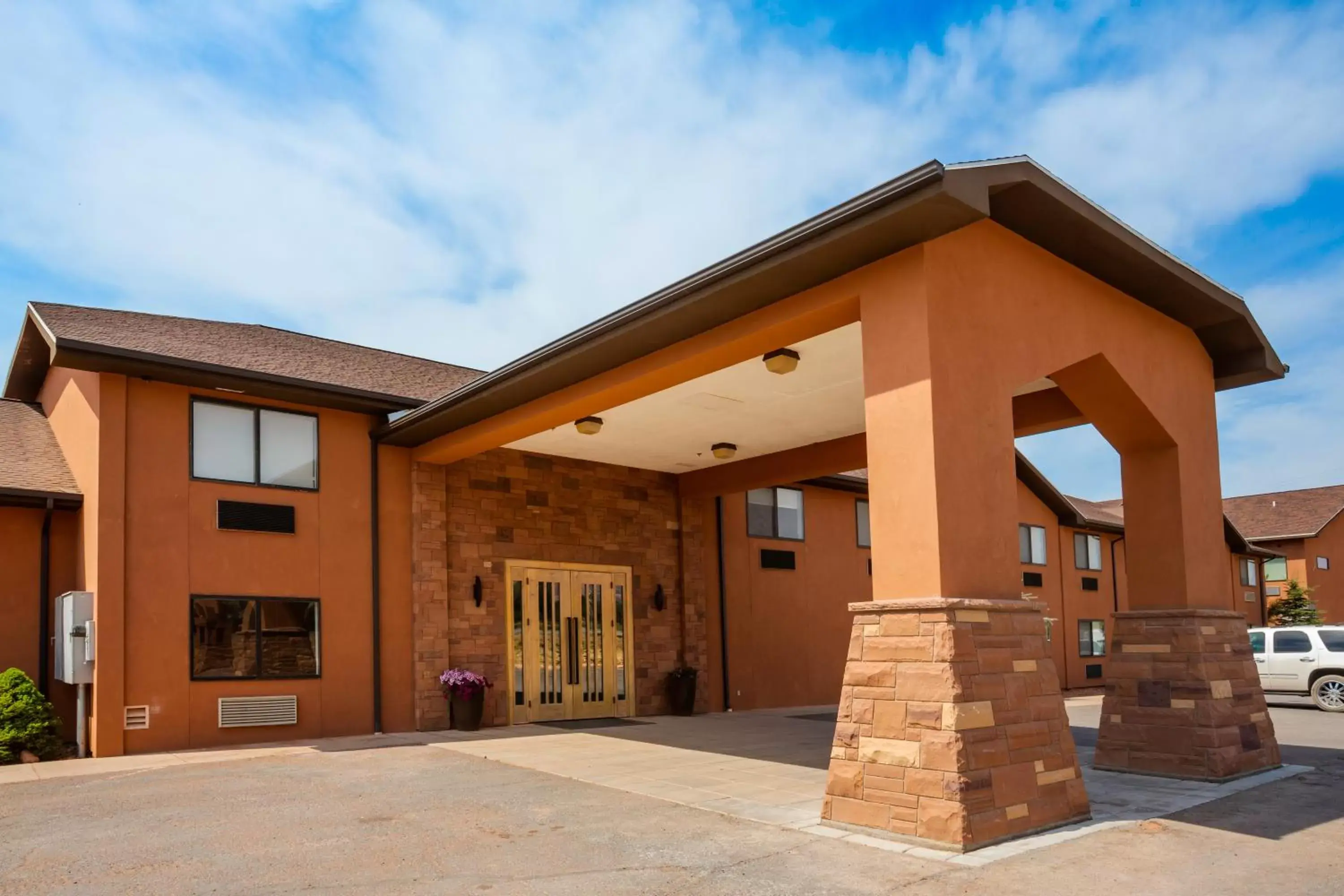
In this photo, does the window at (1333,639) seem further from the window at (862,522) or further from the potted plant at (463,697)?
the potted plant at (463,697)

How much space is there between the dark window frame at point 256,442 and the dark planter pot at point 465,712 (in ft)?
10.7

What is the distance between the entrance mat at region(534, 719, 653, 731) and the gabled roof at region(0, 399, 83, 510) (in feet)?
21.5

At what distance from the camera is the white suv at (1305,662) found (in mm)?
17531

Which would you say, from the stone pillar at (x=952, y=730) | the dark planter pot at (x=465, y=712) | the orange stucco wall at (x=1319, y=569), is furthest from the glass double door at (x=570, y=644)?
the orange stucco wall at (x=1319, y=569)

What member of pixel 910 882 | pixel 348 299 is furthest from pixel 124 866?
pixel 348 299

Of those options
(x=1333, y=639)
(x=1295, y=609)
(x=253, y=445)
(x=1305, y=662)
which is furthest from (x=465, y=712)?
(x=1295, y=609)

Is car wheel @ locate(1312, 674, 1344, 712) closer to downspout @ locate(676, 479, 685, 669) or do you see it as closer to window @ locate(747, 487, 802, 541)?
window @ locate(747, 487, 802, 541)

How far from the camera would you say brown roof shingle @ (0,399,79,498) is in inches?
461

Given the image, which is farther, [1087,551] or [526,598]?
[1087,551]

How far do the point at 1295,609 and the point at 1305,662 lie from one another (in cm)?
1759

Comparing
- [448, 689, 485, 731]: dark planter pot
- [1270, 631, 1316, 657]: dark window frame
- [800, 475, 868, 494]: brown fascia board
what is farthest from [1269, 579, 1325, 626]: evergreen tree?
[448, 689, 485, 731]: dark planter pot

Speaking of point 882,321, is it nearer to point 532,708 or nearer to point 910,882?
point 910,882

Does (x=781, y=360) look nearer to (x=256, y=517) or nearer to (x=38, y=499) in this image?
(x=256, y=517)

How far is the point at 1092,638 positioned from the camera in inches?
998
